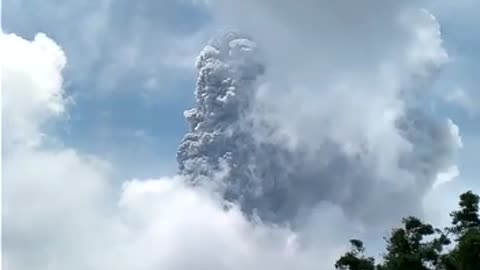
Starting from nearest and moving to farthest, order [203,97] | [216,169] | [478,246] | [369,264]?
[478,246] < [369,264] < [203,97] < [216,169]

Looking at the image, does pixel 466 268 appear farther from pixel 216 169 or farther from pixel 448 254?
pixel 216 169

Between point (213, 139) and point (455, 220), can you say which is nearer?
point (455, 220)

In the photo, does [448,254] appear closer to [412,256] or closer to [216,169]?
[412,256]

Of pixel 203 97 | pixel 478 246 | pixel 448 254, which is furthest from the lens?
pixel 203 97

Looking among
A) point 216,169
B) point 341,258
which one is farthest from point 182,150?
point 341,258

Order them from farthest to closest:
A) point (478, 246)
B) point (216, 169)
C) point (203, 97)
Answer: point (216, 169) → point (203, 97) → point (478, 246)

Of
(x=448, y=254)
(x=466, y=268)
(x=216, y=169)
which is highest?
(x=216, y=169)

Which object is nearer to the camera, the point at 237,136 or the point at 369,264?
the point at 369,264

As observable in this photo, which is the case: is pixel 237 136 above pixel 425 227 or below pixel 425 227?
above

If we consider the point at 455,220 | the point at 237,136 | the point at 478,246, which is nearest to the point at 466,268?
the point at 478,246
